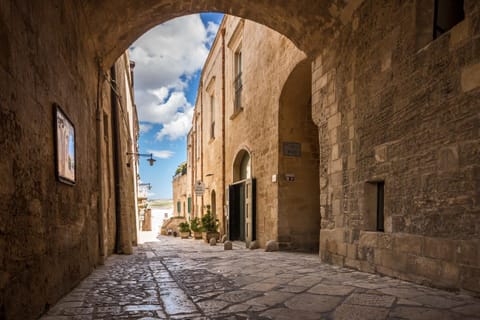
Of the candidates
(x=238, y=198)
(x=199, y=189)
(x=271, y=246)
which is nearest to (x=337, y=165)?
(x=271, y=246)

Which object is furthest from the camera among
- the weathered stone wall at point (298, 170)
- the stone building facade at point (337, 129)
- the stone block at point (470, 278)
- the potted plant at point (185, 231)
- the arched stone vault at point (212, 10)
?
the potted plant at point (185, 231)

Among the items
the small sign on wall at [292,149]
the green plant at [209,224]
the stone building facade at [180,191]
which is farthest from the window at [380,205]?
the stone building facade at [180,191]

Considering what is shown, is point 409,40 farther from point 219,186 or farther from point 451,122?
point 219,186

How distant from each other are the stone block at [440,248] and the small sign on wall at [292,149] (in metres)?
4.49

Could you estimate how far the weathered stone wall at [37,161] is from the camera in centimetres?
190

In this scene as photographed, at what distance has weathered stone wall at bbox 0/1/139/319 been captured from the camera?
1.90 meters

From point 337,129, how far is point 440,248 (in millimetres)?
2377

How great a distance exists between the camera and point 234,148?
1117 cm

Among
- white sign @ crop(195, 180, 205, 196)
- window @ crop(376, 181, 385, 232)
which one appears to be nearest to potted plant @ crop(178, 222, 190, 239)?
white sign @ crop(195, 180, 205, 196)

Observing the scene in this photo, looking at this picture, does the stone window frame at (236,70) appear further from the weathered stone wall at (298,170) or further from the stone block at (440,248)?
the stone block at (440,248)

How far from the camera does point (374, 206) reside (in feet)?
13.8

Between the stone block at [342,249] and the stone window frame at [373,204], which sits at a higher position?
the stone window frame at [373,204]

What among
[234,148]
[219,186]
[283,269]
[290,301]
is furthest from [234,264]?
[219,186]

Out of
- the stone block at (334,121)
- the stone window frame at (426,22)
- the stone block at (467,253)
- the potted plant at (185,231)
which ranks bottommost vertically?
the potted plant at (185,231)
